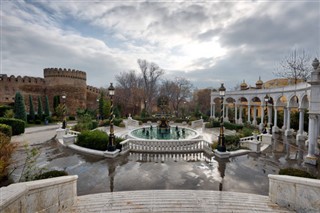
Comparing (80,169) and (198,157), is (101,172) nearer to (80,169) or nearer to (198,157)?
(80,169)

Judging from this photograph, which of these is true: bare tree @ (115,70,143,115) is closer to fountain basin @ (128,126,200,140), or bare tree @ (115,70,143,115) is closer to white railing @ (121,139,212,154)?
fountain basin @ (128,126,200,140)

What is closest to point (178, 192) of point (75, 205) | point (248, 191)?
point (248, 191)

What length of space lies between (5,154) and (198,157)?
931 centimetres

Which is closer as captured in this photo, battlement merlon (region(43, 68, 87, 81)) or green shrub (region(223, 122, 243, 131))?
green shrub (region(223, 122, 243, 131))

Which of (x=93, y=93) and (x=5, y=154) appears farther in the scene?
(x=93, y=93)

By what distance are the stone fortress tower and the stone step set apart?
109 ft

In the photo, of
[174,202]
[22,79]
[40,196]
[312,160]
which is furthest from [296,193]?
[22,79]

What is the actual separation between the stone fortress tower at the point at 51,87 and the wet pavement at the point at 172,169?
26.9 m

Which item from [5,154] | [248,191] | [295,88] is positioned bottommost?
[248,191]

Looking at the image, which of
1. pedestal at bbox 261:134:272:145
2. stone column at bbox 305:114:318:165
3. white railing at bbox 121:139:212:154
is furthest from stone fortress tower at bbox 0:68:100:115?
stone column at bbox 305:114:318:165

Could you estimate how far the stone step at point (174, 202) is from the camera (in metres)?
4.95

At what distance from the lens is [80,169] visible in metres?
8.25

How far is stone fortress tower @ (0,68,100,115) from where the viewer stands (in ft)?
101

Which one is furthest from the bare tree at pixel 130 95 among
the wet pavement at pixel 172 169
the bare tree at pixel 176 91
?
the wet pavement at pixel 172 169
